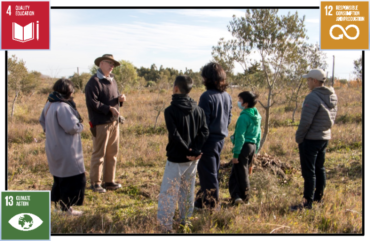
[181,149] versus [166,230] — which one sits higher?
[181,149]

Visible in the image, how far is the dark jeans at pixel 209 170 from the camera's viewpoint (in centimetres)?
381

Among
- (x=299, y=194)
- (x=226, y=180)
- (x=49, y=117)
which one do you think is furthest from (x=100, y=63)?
(x=299, y=194)

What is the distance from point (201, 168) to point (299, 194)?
78.1 inches

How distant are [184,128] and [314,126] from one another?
6.22 feet

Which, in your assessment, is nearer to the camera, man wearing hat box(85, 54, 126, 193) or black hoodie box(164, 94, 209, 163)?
black hoodie box(164, 94, 209, 163)

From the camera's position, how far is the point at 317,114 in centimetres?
400

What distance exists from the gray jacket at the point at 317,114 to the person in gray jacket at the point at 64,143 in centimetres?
306

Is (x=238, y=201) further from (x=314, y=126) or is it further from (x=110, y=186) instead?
(x=110, y=186)

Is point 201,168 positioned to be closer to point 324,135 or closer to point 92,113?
point 324,135

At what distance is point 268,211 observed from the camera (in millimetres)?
3977

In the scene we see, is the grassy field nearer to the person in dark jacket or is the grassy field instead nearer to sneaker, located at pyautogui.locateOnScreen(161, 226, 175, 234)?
sneaker, located at pyautogui.locateOnScreen(161, 226, 175, 234)

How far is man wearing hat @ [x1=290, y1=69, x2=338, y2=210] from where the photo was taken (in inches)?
156

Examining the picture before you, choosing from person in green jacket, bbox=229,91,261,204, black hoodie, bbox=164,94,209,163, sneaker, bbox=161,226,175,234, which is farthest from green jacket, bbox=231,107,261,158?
sneaker, bbox=161,226,175,234

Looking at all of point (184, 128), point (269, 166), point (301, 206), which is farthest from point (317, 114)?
point (269, 166)
